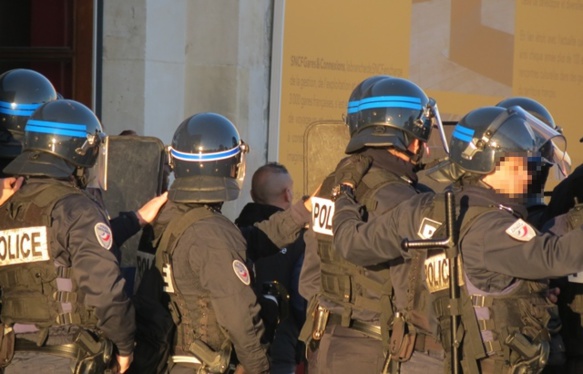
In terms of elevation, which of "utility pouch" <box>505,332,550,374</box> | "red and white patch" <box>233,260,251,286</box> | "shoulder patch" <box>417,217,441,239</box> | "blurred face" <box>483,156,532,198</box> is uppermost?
"blurred face" <box>483,156,532,198</box>

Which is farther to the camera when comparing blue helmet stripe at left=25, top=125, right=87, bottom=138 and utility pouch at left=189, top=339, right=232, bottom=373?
blue helmet stripe at left=25, top=125, right=87, bottom=138

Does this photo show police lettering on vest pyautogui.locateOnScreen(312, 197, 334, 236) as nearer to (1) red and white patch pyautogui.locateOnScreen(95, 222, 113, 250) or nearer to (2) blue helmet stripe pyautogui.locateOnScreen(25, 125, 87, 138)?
(1) red and white patch pyautogui.locateOnScreen(95, 222, 113, 250)

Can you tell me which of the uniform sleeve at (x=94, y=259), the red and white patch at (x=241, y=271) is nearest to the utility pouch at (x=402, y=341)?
the red and white patch at (x=241, y=271)

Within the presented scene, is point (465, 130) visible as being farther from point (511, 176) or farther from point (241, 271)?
point (241, 271)

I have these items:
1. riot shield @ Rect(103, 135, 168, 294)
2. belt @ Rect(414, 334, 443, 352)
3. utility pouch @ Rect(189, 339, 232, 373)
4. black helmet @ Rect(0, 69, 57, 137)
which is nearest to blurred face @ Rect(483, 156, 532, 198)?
belt @ Rect(414, 334, 443, 352)

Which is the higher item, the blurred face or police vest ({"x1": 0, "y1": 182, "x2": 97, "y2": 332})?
the blurred face

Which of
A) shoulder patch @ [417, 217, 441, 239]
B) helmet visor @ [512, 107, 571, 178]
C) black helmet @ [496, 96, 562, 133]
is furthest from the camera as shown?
black helmet @ [496, 96, 562, 133]

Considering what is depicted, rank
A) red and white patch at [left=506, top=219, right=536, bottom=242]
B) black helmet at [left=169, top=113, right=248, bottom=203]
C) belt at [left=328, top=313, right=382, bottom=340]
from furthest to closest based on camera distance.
A: black helmet at [left=169, top=113, right=248, bottom=203] → belt at [left=328, top=313, right=382, bottom=340] → red and white patch at [left=506, top=219, right=536, bottom=242]

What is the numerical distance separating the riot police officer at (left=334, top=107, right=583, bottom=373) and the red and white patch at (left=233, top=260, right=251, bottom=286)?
57 cm

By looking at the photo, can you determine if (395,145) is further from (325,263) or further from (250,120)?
(250,120)

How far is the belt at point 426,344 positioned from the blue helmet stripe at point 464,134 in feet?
2.79

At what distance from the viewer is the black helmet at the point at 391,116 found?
18.0 ft

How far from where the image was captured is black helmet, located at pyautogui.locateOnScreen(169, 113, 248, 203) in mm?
5582

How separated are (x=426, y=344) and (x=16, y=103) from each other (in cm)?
279
